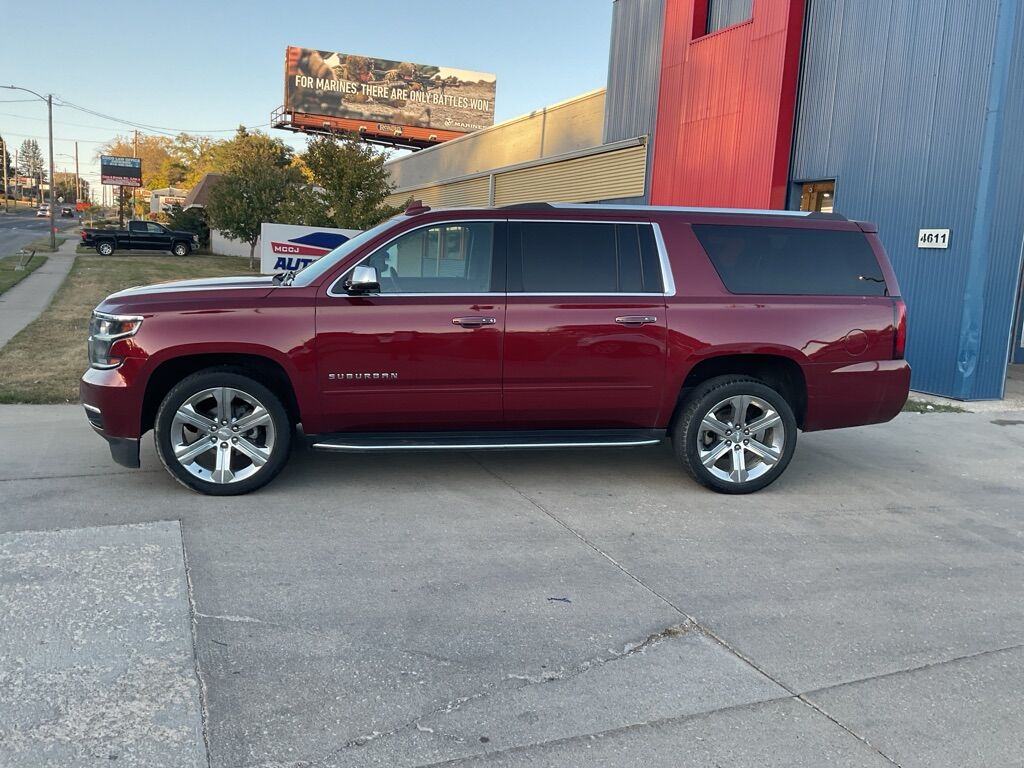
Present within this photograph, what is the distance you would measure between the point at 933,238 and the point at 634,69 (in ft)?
26.0

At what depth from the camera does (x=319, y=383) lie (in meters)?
5.50

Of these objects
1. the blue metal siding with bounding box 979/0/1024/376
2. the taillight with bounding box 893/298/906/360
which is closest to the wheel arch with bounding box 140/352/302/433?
the taillight with bounding box 893/298/906/360

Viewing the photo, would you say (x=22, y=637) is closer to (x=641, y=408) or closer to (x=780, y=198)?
(x=641, y=408)

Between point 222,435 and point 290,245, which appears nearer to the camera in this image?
point 222,435

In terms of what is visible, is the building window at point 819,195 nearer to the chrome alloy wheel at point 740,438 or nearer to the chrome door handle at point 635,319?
the chrome alloy wheel at point 740,438

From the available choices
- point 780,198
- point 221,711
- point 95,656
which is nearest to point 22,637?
point 95,656

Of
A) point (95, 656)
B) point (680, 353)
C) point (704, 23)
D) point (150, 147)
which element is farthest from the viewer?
point (150, 147)

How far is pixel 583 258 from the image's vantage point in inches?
232

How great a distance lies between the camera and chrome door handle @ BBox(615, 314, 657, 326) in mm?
5762

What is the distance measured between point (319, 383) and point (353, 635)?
2.16 m

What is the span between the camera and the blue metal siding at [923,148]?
33.5 ft

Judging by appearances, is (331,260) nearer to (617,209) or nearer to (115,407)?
(115,407)

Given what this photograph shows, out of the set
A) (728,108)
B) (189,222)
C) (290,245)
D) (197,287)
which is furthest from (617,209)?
(189,222)

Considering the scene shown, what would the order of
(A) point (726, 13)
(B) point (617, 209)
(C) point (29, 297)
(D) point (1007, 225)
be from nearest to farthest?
(B) point (617, 209) < (D) point (1007, 225) < (A) point (726, 13) < (C) point (29, 297)
